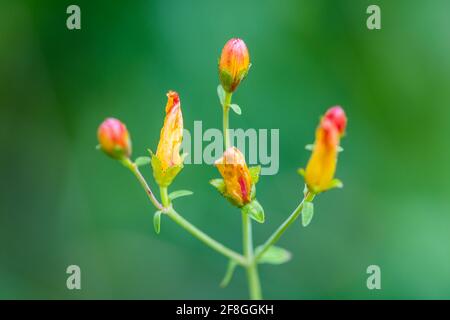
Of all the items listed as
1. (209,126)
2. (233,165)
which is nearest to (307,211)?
(233,165)

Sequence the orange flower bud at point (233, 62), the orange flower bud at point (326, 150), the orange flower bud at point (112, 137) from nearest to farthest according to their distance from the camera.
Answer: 1. the orange flower bud at point (326, 150)
2. the orange flower bud at point (112, 137)
3. the orange flower bud at point (233, 62)

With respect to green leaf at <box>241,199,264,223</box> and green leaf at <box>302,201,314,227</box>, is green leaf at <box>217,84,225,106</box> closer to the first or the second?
green leaf at <box>241,199,264,223</box>

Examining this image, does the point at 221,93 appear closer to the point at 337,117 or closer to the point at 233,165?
the point at 233,165

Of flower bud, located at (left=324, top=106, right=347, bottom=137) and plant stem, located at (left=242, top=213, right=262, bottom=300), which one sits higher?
flower bud, located at (left=324, top=106, right=347, bottom=137)

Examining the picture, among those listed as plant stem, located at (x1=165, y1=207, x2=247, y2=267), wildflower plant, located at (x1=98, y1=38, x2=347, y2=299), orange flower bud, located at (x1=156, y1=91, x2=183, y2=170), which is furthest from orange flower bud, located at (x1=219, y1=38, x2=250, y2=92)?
plant stem, located at (x1=165, y1=207, x2=247, y2=267)

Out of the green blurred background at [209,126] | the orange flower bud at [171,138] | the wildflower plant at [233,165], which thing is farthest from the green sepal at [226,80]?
the green blurred background at [209,126]

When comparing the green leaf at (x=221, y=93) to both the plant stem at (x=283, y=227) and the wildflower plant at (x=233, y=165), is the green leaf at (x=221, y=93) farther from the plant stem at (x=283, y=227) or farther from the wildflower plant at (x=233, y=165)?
the plant stem at (x=283, y=227)
